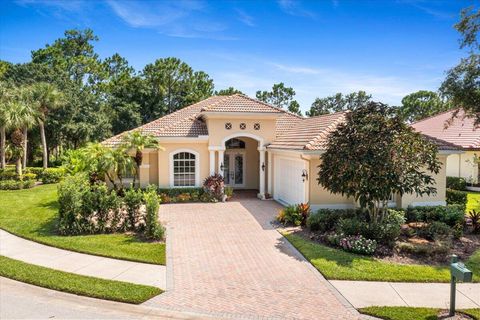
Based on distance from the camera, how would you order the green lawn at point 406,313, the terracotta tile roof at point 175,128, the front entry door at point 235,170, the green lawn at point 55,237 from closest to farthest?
the green lawn at point 406,313
the green lawn at point 55,237
the terracotta tile roof at point 175,128
the front entry door at point 235,170

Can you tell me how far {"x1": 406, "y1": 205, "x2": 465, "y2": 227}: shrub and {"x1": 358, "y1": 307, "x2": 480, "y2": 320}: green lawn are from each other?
25.3 ft

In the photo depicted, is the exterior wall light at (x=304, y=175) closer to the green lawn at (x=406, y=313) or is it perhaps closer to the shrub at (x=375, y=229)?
the shrub at (x=375, y=229)

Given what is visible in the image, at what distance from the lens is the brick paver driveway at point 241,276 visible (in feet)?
25.3

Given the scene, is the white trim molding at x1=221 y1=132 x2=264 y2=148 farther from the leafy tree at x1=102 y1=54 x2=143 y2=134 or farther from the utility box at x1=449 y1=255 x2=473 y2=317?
the leafy tree at x1=102 y1=54 x2=143 y2=134

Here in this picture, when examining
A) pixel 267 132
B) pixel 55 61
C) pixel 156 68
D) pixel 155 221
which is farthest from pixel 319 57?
pixel 55 61

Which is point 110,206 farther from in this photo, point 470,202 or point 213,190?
point 470,202

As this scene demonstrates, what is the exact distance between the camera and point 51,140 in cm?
4134

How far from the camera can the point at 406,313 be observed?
7.41m

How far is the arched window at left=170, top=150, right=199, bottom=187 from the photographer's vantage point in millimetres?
21359

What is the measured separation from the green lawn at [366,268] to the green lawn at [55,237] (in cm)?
460

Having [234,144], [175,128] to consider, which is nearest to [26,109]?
[175,128]

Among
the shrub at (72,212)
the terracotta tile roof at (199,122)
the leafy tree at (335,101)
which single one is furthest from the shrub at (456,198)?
the leafy tree at (335,101)

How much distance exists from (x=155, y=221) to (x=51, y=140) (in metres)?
34.4

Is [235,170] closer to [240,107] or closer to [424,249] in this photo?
[240,107]
